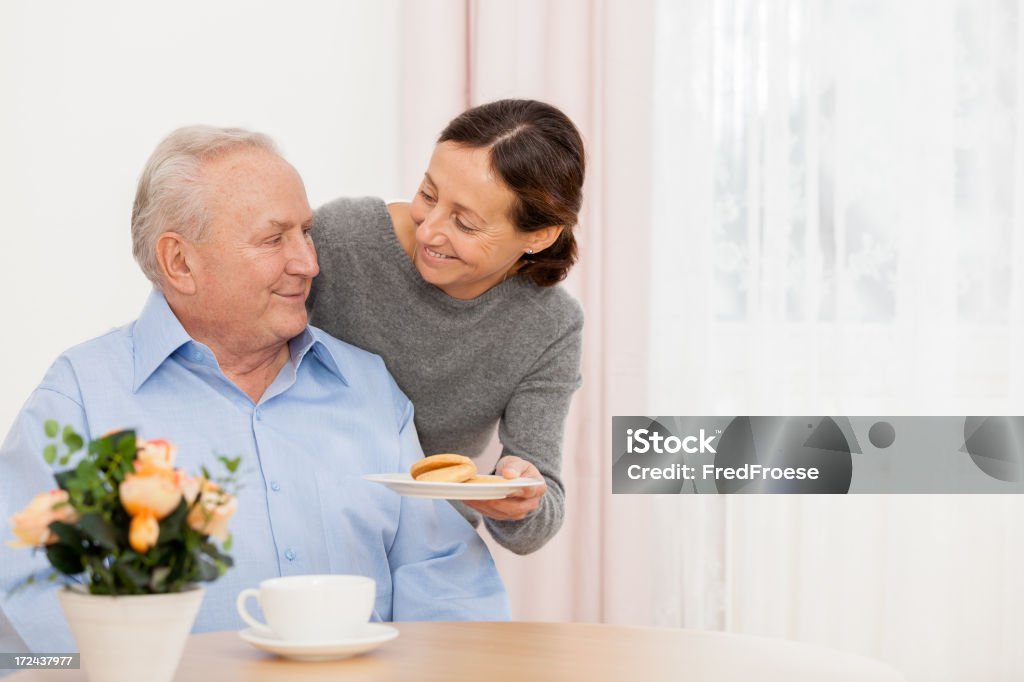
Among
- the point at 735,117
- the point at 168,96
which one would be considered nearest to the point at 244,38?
the point at 168,96

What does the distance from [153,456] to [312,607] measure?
0.27m

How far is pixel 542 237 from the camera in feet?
6.34

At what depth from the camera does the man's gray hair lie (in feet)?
5.49

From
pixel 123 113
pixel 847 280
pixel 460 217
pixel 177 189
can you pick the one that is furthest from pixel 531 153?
pixel 123 113

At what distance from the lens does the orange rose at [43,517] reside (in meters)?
0.89

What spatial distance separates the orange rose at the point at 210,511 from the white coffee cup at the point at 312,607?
6.5 inches

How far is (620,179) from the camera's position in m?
2.85

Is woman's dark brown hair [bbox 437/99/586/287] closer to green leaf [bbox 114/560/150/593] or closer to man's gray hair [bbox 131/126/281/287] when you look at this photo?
man's gray hair [bbox 131/126/281/287]

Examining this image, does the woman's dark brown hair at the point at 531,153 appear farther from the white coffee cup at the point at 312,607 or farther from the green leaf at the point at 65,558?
the green leaf at the point at 65,558

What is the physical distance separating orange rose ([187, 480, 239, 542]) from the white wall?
6.45 ft

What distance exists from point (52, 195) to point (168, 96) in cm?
39

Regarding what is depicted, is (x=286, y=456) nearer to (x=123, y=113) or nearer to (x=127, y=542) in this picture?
(x=127, y=542)

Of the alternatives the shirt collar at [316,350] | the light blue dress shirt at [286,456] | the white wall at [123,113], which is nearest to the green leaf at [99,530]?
the light blue dress shirt at [286,456]

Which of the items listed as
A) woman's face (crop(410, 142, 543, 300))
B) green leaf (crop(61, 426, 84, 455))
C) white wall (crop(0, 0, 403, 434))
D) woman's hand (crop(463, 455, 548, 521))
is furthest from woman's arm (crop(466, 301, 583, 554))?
white wall (crop(0, 0, 403, 434))
